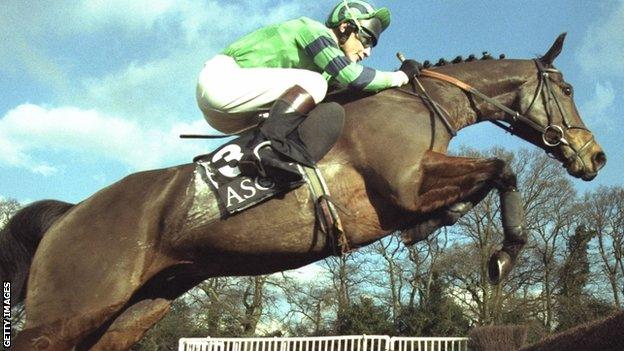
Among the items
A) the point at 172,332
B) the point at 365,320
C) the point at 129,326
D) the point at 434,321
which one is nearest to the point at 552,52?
the point at 129,326

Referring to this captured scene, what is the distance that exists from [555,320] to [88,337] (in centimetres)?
3347

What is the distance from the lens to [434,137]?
4.86 meters

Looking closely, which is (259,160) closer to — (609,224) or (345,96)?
(345,96)

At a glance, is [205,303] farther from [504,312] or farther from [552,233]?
[552,233]

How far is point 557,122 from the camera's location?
5.43 m

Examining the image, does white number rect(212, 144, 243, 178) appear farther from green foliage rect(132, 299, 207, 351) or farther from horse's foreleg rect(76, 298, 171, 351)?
green foliage rect(132, 299, 207, 351)

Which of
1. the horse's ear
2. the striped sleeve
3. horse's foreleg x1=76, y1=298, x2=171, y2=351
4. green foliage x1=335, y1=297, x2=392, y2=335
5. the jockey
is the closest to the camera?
the jockey

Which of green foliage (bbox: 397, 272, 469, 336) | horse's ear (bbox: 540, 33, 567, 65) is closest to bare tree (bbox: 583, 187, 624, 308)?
green foliage (bbox: 397, 272, 469, 336)

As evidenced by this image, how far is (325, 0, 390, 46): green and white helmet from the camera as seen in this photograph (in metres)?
5.20

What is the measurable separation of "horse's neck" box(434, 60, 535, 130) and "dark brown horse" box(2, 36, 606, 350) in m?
0.41

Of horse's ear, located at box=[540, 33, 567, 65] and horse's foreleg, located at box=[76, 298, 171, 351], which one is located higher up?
horse's ear, located at box=[540, 33, 567, 65]

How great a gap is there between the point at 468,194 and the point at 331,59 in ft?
4.68

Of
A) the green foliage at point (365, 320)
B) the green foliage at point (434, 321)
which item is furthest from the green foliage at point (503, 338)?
the green foliage at point (434, 321)

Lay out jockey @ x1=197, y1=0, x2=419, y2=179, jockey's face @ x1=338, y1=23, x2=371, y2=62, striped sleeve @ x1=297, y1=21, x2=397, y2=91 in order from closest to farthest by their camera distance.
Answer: jockey @ x1=197, y1=0, x2=419, y2=179, striped sleeve @ x1=297, y1=21, x2=397, y2=91, jockey's face @ x1=338, y1=23, x2=371, y2=62
